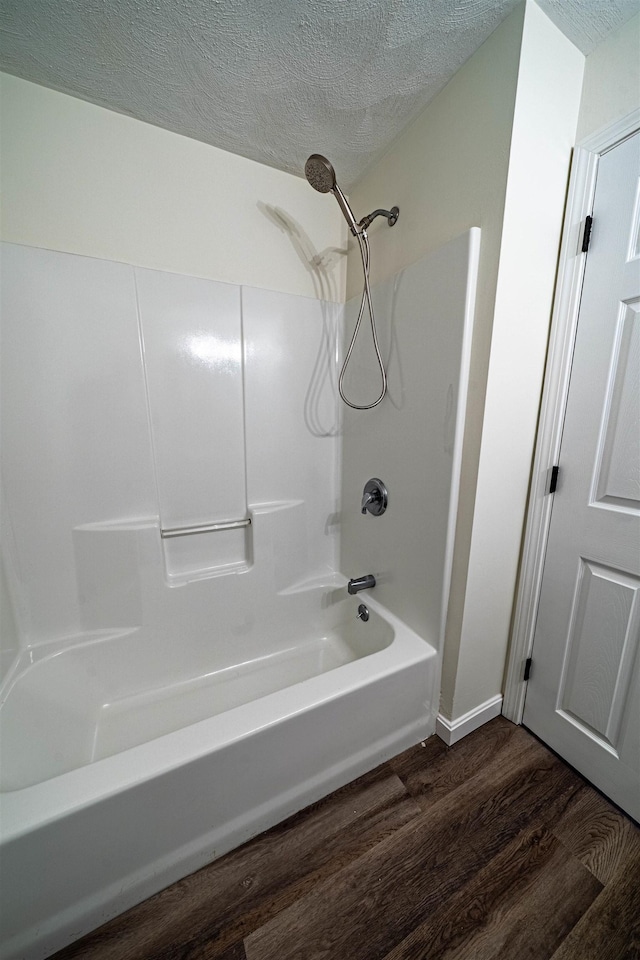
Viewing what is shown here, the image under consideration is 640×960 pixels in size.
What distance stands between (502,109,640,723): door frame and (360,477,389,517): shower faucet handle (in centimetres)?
53

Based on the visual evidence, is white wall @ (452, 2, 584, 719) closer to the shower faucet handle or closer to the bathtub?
the bathtub

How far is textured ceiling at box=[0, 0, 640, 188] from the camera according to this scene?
2.87 ft

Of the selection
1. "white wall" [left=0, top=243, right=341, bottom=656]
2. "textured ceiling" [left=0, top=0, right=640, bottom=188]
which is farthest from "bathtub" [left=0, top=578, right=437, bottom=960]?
"textured ceiling" [left=0, top=0, right=640, bottom=188]

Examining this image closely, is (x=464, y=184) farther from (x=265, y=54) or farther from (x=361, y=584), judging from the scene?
(x=361, y=584)

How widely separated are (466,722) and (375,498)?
930mm

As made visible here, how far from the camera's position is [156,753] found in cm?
84

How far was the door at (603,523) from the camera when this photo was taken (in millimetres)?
952

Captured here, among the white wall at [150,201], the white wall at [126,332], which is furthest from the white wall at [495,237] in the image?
the white wall at [126,332]

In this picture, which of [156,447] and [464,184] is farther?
[156,447]

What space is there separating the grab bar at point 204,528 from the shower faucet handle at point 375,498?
562 millimetres

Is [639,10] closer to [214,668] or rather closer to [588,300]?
[588,300]

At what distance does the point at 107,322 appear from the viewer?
125 cm

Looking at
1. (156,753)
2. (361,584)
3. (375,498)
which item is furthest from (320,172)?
(156,753)

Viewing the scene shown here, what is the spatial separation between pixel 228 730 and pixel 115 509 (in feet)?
3.02
